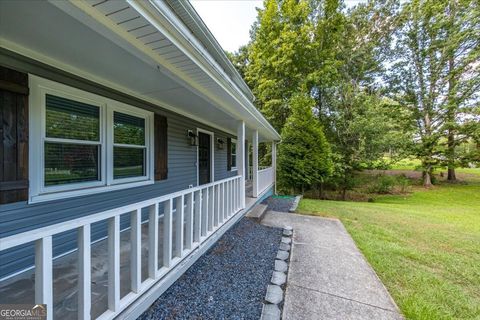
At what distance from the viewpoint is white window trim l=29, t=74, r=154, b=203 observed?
2.28 metres

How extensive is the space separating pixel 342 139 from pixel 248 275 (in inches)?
474

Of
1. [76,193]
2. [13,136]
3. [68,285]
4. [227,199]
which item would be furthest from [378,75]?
[68,285]

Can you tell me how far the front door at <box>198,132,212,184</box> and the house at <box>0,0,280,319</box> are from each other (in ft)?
5.82

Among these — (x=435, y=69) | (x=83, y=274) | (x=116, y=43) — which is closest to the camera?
(x=83, y=274)

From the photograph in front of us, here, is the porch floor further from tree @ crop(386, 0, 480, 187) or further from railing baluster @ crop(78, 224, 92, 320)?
tree @ crop(386, 0, 480, 187)

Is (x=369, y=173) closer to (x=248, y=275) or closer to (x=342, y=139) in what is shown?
(x=342, y=139)

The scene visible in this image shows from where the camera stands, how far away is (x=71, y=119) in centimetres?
270

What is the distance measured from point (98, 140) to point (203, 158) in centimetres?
341

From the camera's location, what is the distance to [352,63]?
13805mm

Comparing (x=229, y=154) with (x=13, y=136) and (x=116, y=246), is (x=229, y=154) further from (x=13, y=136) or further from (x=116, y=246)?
(x=116, y=246)

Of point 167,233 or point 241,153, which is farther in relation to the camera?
point 241,153

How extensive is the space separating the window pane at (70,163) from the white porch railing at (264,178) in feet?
15.8

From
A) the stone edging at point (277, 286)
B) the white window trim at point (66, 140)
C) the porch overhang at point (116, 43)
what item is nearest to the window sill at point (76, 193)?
the white window trim at point (66, 140)

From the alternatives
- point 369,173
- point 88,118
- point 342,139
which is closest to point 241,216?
point 88,118
